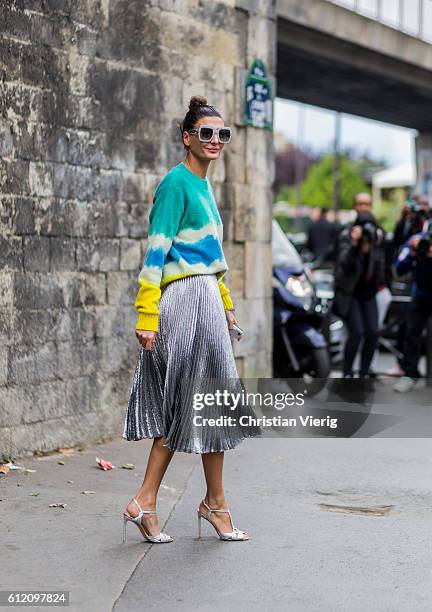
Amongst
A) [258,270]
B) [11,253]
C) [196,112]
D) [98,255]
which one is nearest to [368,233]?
[258,270]

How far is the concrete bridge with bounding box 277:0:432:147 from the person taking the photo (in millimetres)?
14438

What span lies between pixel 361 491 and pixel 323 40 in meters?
10.1

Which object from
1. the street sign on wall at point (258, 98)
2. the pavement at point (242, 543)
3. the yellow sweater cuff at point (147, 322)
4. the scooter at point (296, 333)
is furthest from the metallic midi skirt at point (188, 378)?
the scooter at point (296, 333)

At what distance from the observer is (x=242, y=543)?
5.20m

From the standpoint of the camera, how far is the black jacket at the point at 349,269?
1083 cm

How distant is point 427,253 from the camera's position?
35.9 feet

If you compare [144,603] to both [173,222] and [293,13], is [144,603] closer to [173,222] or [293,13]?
[173,222]

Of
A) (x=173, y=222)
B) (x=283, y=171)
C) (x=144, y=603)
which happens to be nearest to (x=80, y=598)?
(x=144, y=603)

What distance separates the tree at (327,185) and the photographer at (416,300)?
220 ft

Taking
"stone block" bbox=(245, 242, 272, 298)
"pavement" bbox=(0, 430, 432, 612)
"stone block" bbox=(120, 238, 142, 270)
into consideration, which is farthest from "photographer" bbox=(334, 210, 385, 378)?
"pavement" bbox=(0, 430, 432, 612)

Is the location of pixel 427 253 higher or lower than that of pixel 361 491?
higher

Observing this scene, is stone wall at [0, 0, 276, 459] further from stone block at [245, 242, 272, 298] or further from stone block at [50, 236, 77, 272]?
stone block at [245, 242, 272, 298]

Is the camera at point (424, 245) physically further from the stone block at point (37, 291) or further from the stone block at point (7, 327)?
the stone block at point (7, 327)

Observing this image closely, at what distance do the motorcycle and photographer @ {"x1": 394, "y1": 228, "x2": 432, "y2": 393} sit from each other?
85 centimetres
